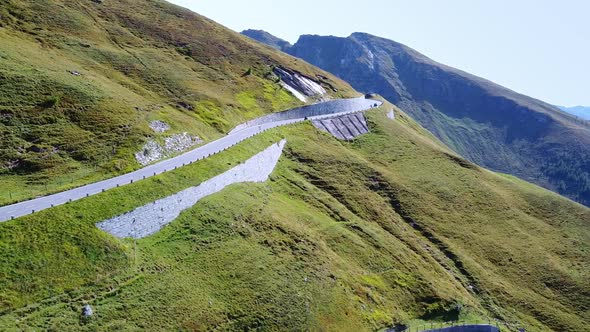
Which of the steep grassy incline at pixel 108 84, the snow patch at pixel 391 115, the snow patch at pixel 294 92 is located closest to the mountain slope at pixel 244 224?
the steep grassy incline at pixel 108 84

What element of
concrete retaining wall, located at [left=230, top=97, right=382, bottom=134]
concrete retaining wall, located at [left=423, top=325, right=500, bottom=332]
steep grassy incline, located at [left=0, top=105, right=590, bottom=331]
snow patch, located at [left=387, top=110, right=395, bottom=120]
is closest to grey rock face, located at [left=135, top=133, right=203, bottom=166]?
steep grassy incline, located at [left=0, top=105, right=590, bottom=331]

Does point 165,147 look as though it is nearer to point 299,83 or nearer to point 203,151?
point 203,151

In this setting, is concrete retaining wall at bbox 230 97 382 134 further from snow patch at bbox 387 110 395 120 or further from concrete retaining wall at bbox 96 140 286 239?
concrete retaining wall at bbox 96 140 286 239

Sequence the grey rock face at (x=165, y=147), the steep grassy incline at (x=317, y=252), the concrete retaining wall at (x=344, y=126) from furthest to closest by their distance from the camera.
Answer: the concrete retaining wall at (x=344, y=126) < the grey rock face at (x=165, y=147) < the steep grassy incline at (x=317, y=252)

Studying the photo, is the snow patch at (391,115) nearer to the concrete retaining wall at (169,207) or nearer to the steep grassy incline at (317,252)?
the steep grassy incline at (317,252)

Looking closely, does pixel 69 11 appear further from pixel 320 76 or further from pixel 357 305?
pixel 357 305
